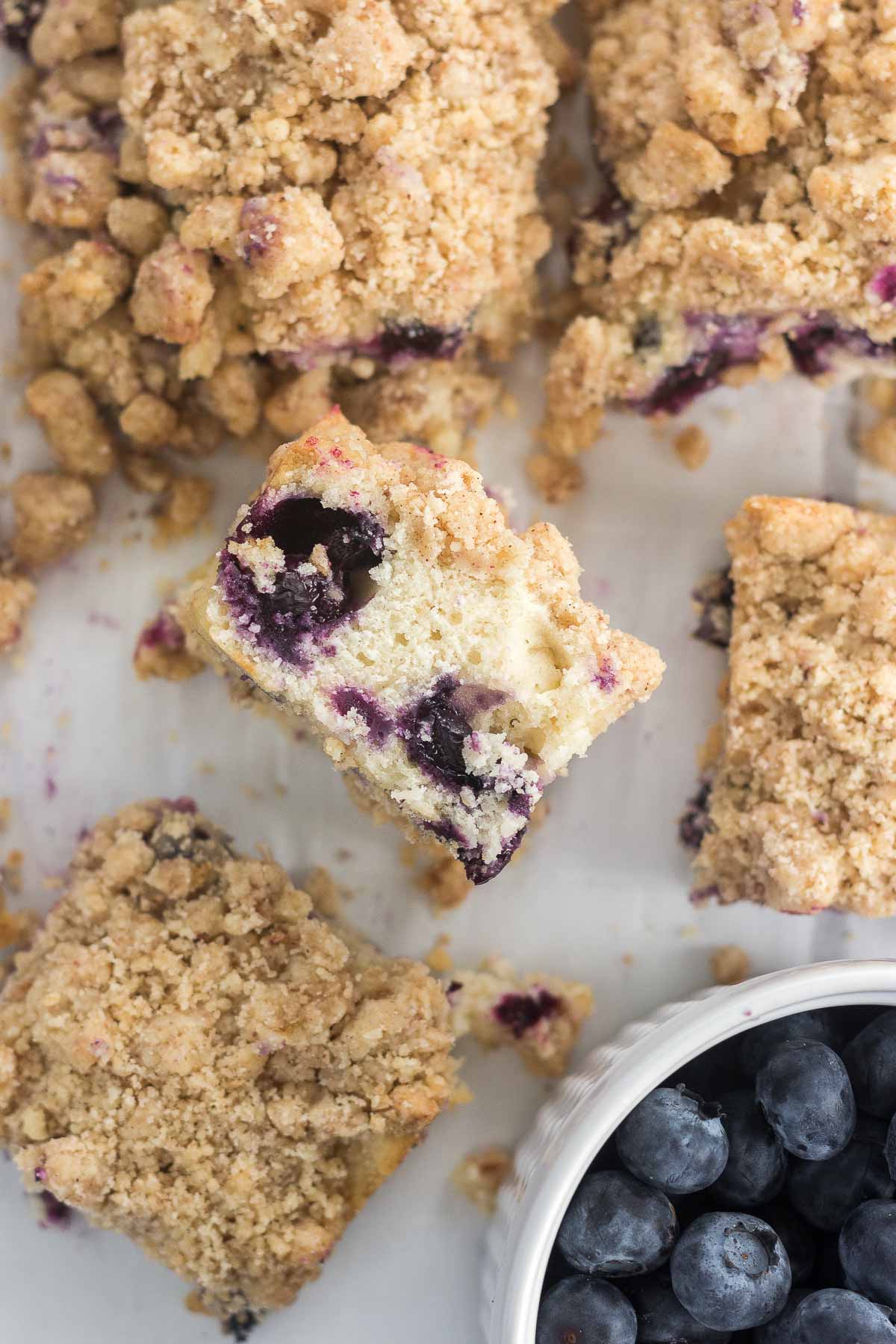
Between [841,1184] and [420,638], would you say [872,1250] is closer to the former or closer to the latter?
[841,1184]

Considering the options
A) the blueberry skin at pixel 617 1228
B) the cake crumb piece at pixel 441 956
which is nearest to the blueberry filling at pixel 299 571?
the cake crumb piece at pixel 441 956

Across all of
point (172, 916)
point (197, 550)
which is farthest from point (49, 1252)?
point (197, 550)

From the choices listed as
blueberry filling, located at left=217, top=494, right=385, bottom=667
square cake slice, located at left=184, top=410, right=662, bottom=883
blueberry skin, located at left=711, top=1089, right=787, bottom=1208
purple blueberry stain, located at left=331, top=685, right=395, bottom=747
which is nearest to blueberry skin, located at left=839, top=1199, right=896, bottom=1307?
blueberry skin, located at left=711, top=1089, right=787, bottom=1208

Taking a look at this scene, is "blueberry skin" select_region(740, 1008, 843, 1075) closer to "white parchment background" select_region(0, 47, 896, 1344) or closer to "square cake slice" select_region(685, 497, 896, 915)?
"square cake slice" select_region(685, 497, 896, 915)

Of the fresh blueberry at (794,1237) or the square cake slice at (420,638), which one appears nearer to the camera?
the square cake slice at (420,638)

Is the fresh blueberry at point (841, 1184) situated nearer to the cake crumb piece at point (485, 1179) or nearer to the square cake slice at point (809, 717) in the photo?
the square cake slice at point (809, 717)

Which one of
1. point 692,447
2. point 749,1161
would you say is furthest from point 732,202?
point 749,1161

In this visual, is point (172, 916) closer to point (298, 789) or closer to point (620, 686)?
point (298, 789)
